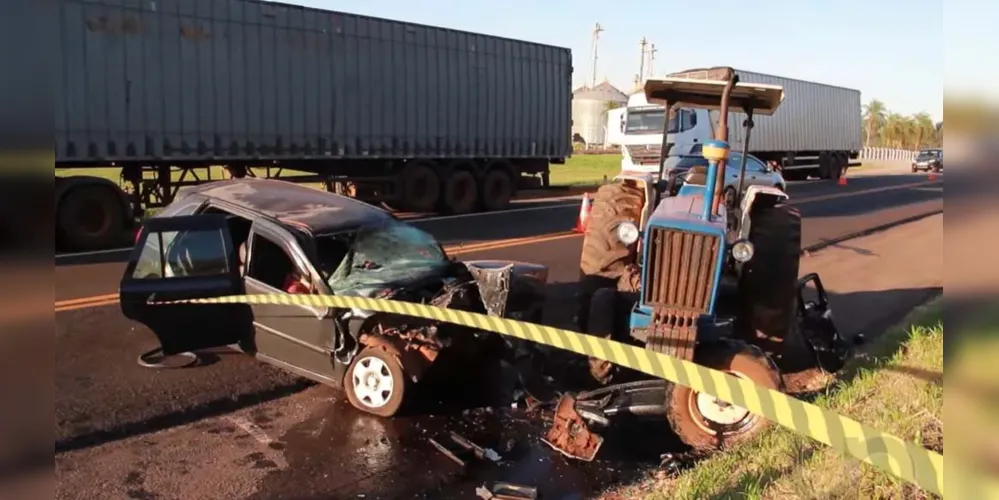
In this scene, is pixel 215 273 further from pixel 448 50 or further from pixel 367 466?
pixel 448 50

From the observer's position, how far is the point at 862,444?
3090 millimetres

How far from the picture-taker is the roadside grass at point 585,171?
3177 cm

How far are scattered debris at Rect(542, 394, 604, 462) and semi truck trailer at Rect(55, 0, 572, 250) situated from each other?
27.9 feet

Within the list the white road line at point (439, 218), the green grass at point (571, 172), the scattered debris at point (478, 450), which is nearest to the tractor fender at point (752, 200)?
the scattered debris at point (478, 450)

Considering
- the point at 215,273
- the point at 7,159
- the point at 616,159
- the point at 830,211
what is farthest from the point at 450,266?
the point at 616,159

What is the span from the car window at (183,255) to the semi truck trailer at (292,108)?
566cm

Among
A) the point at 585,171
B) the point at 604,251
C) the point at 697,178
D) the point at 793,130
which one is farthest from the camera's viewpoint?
the point at 585,171

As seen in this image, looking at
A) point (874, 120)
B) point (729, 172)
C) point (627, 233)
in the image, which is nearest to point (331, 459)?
point (627, 233)

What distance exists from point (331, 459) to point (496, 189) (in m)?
16.6

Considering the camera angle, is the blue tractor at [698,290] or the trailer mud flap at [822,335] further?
the trailer mud flap at [822,335]

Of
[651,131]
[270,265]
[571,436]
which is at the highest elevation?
[651,131]

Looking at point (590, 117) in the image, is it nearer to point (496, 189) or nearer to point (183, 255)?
point (496, 189)

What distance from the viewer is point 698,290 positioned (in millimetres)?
5945

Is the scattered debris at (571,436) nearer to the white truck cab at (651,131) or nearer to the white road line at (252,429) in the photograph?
the white road line at (252,429)
